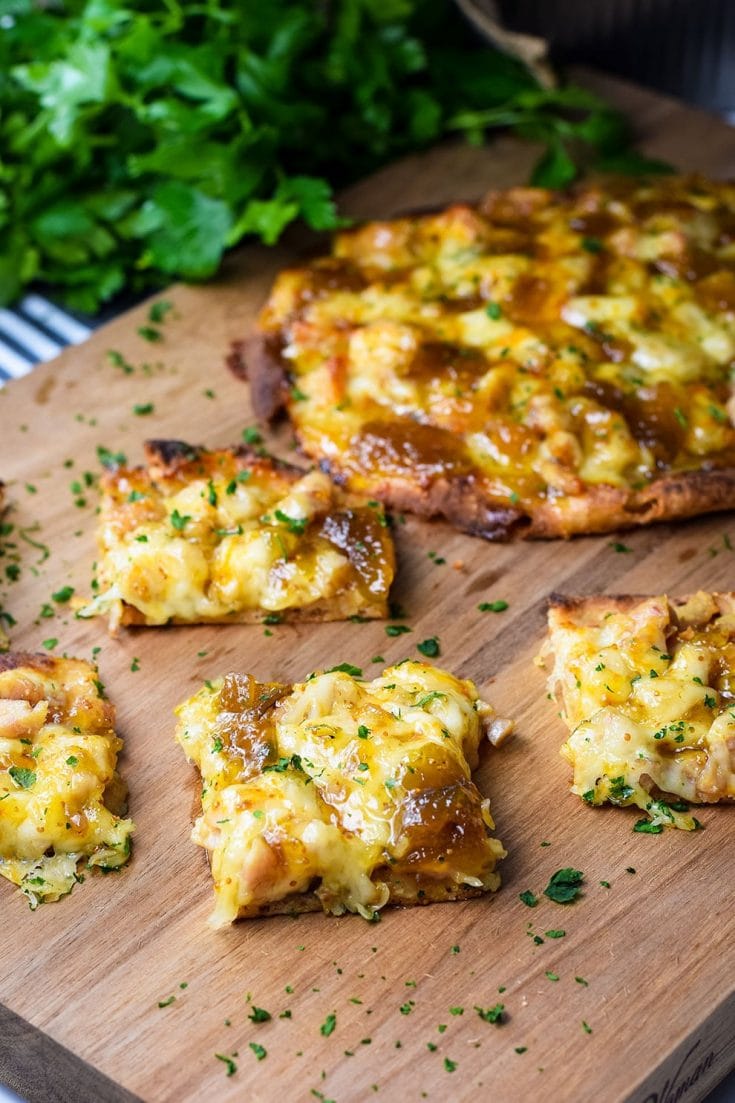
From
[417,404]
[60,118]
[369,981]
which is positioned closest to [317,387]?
[417,404]

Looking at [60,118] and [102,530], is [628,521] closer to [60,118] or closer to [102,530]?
[102,530]

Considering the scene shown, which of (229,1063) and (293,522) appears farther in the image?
Answer: (293,522)

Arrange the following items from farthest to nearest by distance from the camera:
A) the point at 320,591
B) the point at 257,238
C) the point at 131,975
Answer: the point at 257,238 < the point at 320,591 < the point at 131,975

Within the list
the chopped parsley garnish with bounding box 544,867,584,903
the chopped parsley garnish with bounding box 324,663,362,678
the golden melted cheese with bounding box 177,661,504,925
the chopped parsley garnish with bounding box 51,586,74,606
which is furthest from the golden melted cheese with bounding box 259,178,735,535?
the chopped parsley garnish with bounding box 544,867,584,903

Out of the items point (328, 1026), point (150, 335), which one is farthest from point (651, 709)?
point (150, 335)

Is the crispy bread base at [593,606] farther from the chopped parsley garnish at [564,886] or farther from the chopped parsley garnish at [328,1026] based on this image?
the chopped parsley garnish at [328,1026]

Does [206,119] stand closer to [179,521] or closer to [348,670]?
[179,521]

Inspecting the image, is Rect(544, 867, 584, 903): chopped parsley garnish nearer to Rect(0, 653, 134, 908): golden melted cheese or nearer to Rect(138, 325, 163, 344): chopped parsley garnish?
Rect(0, 653, 134, 908): golden melted cheese
